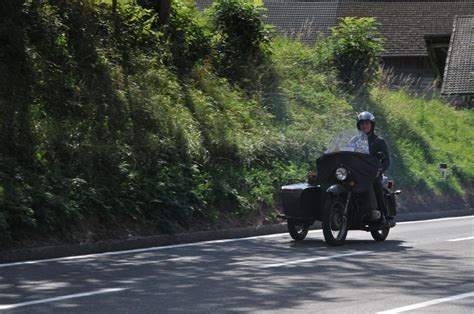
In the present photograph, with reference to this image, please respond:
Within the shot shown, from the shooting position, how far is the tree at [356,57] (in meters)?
29.6

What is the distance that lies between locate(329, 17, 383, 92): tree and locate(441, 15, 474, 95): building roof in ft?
36.4

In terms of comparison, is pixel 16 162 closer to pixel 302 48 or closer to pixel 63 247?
pixel 63 247

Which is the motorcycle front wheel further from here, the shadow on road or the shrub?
the shrub

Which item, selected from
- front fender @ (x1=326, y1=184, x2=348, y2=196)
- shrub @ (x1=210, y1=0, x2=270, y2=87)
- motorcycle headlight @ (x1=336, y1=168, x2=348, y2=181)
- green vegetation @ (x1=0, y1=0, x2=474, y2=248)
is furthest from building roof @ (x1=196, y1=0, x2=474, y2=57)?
front fender @ (x1=326, y1=184, x2=348, y2=196)

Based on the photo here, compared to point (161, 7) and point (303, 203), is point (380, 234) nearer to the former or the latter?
point (303, 203)

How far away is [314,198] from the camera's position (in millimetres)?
15336

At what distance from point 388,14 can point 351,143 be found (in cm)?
3777

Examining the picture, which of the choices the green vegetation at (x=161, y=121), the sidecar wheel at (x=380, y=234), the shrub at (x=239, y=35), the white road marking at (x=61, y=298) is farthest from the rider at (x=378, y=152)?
the shrub at (x=239, y=35)

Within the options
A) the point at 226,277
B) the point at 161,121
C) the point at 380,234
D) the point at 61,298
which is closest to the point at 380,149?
the point at 380,234

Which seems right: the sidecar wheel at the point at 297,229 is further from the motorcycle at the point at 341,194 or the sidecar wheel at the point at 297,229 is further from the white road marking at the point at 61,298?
the white road marking at the point at 61,298

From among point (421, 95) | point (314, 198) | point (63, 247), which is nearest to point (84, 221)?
point (63, 247)

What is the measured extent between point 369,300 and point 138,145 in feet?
32.6

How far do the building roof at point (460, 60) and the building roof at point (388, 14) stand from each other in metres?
2.67

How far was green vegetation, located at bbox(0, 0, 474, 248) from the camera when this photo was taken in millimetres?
16125
